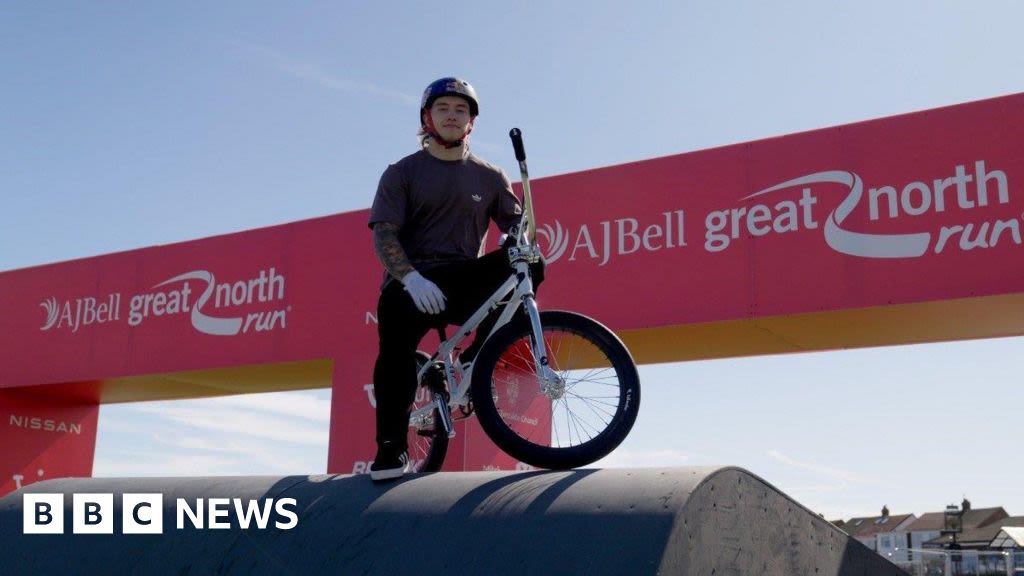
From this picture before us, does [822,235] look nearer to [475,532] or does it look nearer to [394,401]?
[394,401]

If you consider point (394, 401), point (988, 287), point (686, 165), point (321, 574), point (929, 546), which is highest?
point (686, 165)

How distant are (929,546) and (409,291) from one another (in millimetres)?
55488

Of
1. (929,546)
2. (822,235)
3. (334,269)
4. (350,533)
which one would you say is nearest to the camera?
(350,533)

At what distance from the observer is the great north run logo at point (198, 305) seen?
11164mm

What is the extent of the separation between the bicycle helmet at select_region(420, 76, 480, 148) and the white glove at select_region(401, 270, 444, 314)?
25.5 inches

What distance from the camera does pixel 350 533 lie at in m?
3.00

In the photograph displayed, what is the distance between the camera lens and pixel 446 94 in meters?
4.04

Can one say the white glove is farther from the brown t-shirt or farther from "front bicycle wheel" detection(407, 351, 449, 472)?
"front bicycle wheel" detection(407, 351, 449, 472)

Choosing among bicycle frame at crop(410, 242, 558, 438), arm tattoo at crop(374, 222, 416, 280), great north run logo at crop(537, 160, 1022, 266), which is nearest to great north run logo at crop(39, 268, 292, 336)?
great north run logo at crop(537, 160, 1022, 266)

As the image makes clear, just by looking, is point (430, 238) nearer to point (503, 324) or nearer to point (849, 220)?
point (503, 324)

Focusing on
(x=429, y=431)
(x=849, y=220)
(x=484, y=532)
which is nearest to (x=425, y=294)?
(x=429, y=431)

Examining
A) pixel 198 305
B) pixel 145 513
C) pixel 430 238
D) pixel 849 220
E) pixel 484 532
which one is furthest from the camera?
pixel 198 305

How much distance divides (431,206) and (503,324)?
580 millimetres

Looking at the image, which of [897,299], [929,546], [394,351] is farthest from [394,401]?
[929,546]
